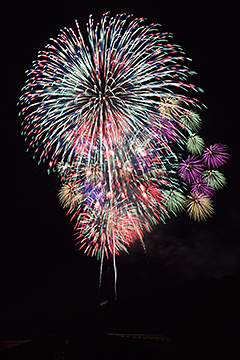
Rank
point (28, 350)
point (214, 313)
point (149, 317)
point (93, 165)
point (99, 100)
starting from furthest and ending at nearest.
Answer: point (93, 165), point (149, 317), point (99, 100), point (214, 313), point (28, 350)

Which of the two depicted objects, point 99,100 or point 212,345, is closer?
point 212,345

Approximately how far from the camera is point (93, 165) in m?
24.0

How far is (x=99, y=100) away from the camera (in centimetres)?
1978

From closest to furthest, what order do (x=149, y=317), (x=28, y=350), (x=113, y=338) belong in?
(x=28, y=350)
(x=113, y=338)
(x=149, y=317)

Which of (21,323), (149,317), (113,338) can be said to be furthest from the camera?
(21,323)

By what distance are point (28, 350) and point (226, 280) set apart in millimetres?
17136

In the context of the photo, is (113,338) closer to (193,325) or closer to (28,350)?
(193,325)

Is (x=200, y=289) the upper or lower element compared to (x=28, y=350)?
upper

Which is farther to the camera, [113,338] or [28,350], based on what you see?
[113,338]

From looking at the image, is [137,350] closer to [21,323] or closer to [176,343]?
[176,343]

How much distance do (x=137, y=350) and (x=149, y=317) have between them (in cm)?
685

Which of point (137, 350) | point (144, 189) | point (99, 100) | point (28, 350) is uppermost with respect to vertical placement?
point (99, 100)

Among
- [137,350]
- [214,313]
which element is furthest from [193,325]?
[137,350]

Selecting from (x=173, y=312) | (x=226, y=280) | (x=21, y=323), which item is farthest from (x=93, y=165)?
(x=21, y=323)
